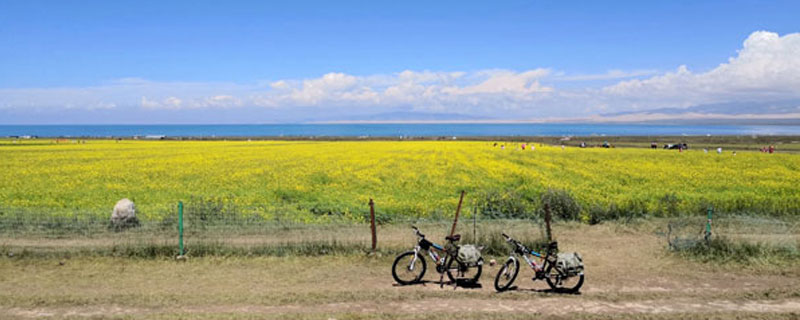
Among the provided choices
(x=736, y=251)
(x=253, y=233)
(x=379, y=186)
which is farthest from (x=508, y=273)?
(x=379, y=186)

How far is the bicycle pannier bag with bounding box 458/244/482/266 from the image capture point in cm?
1103

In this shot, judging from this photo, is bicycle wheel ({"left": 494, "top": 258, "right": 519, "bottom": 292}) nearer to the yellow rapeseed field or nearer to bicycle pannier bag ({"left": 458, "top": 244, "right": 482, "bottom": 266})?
bicycle pannier bag ({"left": 458, "top": 244, "right": 482, "bottom": 266})

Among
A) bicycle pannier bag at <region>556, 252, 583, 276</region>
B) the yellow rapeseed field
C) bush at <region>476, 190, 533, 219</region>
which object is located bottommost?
the yellow rapeseed field

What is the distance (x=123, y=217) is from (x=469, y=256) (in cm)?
1181

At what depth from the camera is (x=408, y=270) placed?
11375 millimetres

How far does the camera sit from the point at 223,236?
16.1 meters

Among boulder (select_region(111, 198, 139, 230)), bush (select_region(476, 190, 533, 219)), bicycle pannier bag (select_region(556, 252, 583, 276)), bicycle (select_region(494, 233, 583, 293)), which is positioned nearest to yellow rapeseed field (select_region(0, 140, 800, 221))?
bush (select_region(476, 190, 533, 219))

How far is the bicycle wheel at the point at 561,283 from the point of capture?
10720mm

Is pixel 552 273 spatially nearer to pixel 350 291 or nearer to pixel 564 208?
pixel 350 291

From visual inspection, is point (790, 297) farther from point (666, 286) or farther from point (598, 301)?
point (598, 301)

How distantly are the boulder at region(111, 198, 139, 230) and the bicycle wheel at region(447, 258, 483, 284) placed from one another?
1097 cm

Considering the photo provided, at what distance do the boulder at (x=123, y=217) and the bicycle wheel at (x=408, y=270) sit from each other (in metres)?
9.93

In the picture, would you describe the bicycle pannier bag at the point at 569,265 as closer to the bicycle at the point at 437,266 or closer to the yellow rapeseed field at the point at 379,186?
the bicycle at the point at 437,266

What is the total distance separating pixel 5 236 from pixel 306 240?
29.4 ft
